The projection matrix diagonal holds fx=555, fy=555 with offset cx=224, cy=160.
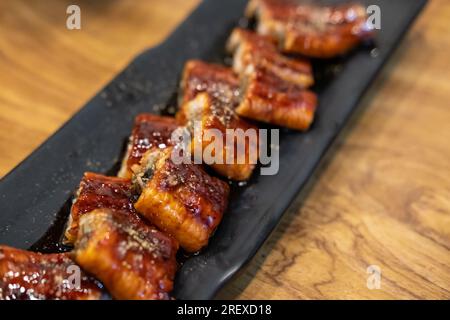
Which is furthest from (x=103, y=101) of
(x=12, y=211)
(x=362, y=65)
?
(x=362, y=65)

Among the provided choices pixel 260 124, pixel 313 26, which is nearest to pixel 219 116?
pixel 260 124

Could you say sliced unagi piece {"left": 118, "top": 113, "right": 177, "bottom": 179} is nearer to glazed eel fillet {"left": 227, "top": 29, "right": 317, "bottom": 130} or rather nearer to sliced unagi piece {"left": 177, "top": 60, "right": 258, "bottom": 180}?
sliced unagi piece {"left": 177, "top": 60, "right": 258, "bottom": 180}

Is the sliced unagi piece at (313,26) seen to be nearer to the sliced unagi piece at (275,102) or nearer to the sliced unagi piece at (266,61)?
the sliced unagi piece at (266,61)

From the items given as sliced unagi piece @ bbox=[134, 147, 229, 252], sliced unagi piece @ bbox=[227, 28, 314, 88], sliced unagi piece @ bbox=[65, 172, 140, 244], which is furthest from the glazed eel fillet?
sliced unagi piece @ bbox=[65, 172, 140, 244]

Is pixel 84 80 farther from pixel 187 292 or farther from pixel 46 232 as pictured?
pixel 187 292
